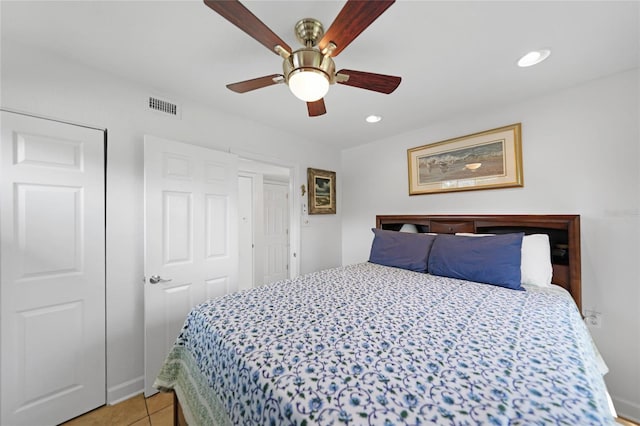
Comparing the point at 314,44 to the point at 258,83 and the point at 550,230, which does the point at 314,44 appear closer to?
the point at 258,83

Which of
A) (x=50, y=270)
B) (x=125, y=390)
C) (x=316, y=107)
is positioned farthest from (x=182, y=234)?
(x=316, y=107)

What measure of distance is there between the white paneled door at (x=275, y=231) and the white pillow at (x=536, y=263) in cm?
371

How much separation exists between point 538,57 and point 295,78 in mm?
1631

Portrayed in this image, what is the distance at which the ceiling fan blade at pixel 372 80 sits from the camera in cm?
132

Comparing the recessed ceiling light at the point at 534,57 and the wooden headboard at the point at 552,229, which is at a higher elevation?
the recessed ceiling light at the point at 534,57

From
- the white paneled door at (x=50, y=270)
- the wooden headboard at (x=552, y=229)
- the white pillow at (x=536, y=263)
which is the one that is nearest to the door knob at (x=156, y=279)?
the white paneled door at (x=50, y=270)

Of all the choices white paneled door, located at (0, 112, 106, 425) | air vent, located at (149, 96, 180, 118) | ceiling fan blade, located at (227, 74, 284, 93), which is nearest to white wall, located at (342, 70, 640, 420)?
ceiling fan blade, located at (227, 74, 284, 93)

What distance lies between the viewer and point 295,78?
1233mm

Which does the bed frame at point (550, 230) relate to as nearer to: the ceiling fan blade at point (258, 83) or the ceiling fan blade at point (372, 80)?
the ceiling fan blade at point (372, 80)

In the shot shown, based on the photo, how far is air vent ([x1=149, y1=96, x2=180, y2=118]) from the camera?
198cm

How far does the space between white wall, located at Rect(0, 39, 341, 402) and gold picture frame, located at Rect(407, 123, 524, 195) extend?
7.67 ft

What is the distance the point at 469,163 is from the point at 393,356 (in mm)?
2290

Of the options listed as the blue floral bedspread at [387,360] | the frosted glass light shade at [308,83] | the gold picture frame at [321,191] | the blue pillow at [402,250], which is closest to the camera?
the blue floral bedspread at [387,360]

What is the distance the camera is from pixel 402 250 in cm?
238
